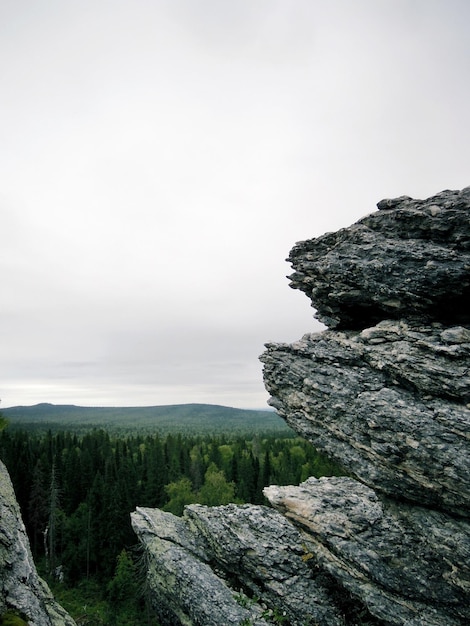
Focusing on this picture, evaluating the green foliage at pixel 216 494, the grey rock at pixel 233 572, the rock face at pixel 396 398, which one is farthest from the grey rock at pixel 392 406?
the green foliage at pixel 216 494

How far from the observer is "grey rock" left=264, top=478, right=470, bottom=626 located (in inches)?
559

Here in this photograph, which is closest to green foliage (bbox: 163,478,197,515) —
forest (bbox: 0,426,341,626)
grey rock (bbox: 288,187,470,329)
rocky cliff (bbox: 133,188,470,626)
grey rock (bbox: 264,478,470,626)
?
forest (bbox: 0,426,341,626)

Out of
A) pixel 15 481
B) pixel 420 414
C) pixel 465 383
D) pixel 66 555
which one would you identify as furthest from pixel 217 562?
pixel 15 481

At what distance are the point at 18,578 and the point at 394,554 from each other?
14829mm

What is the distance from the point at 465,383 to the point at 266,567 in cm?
1439

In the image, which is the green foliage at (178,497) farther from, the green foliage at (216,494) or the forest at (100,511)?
the green foliage at (216,494)

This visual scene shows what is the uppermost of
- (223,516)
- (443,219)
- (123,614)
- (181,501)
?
(443,219)

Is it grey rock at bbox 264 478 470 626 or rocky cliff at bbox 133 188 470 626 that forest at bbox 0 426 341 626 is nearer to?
rocky cliff at bbox 133 188 470 626

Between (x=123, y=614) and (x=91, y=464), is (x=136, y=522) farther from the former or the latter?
(x=91, y=464)

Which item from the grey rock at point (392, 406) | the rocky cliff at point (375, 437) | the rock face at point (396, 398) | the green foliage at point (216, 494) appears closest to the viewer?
the grey rock at point (392, 406)

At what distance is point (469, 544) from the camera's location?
13.4m

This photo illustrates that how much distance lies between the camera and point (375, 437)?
14.8m

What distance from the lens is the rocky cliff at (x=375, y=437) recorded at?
13938 mm

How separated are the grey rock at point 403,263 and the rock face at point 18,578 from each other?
16.4 metres
